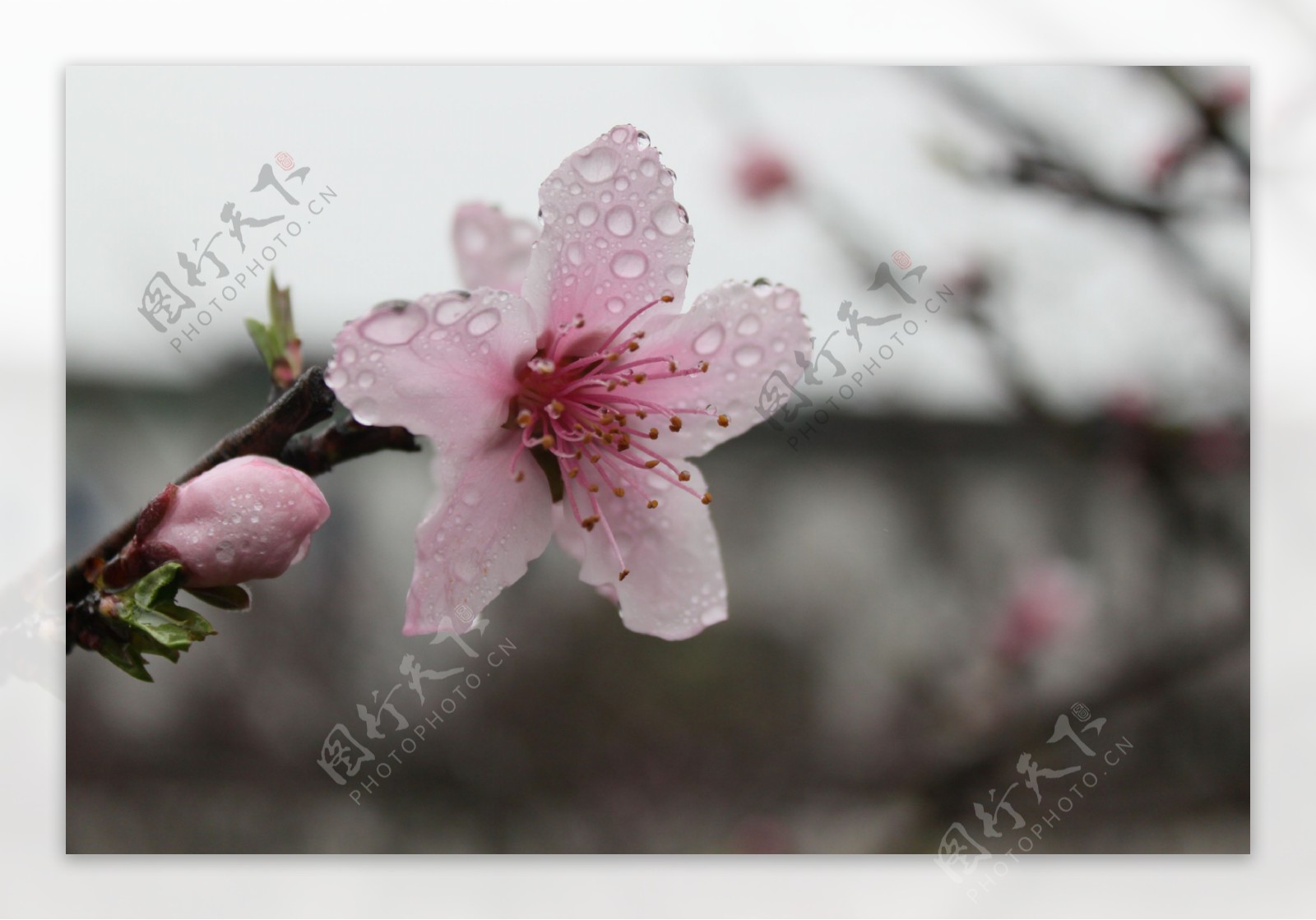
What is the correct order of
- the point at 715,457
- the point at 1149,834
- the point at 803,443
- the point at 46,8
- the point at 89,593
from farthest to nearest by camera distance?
the point at 715,457 < the point at 803,443 < the point at 1149,834 < the point at 46,8 < the point at 89,593

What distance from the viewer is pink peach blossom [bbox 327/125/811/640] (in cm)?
59

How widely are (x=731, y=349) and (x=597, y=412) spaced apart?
0.33 feet

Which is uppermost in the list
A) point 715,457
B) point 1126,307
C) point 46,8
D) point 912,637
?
point 46,8

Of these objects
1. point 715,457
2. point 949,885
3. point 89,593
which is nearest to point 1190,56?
point 715,457

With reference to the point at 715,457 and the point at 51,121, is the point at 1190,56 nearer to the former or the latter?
the point at 715,457

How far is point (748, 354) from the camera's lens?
26.3 inches

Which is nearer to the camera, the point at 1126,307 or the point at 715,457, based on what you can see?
the point at 1126,307

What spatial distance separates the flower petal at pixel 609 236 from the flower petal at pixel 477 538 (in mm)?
106

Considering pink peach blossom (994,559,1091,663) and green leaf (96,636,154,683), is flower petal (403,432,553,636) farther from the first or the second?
pink peach blossom (994,559,1091,663)

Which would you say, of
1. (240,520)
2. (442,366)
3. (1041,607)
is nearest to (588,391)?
(442,366)

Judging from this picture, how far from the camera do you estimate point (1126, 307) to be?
141 centimetres

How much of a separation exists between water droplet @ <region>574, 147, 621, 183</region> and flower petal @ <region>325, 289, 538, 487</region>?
0.29ft

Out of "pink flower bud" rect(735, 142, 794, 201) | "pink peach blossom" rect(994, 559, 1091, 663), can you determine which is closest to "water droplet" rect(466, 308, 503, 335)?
"pink flower bud" rect(735, 142, 794, 201)

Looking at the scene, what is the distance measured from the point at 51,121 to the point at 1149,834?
1.68m
